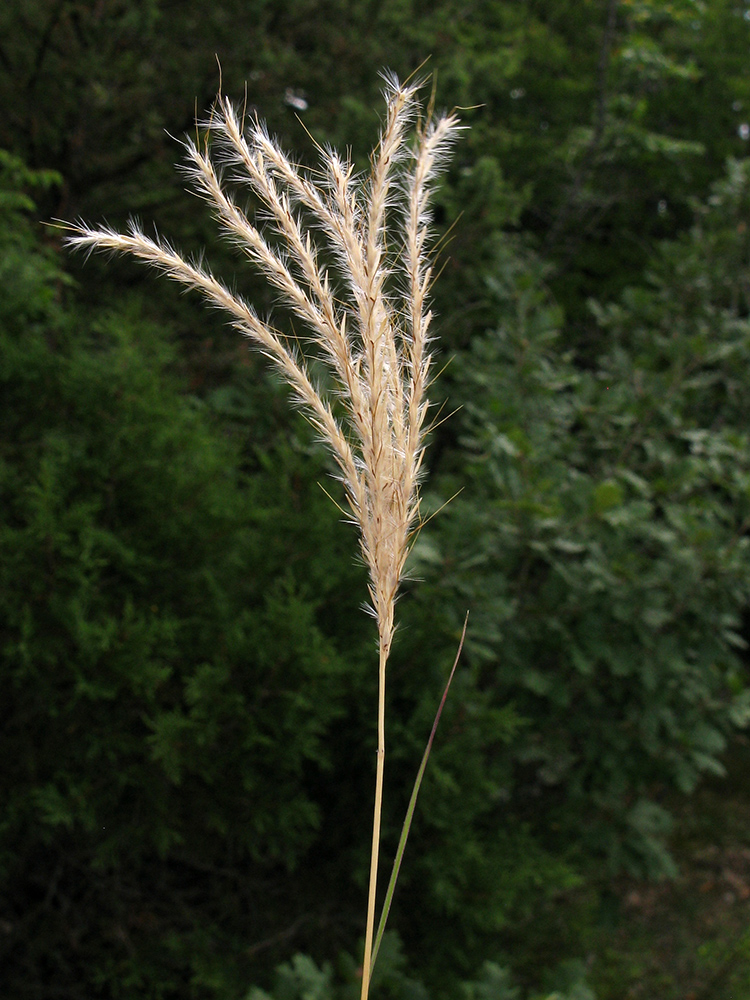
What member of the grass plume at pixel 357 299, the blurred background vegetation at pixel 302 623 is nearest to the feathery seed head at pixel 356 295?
the grass plume at pixel 357 299

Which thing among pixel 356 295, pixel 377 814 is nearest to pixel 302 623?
pixel 377 814

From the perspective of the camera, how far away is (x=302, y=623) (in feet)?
8.84

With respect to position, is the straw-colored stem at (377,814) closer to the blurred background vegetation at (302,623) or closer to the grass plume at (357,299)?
the grass plume at (357,299)

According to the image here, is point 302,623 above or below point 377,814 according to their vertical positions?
above

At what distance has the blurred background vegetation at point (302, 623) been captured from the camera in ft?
8.94

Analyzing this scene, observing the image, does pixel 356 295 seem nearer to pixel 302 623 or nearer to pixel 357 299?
pixel 357 299

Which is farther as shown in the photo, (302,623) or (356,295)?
(302,623)

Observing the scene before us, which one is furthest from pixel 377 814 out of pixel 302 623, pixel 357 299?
pixel 302 623

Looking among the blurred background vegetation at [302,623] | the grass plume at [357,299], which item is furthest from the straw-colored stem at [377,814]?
the blurred background vegetation at [302,623]

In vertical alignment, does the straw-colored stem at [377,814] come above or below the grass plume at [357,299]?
below

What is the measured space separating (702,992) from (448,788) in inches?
50.3

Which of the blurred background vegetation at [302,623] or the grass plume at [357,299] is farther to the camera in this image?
the blurred background vegetation at [302,623]

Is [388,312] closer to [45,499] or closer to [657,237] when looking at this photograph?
[45,499]

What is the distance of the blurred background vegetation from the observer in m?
2.72
